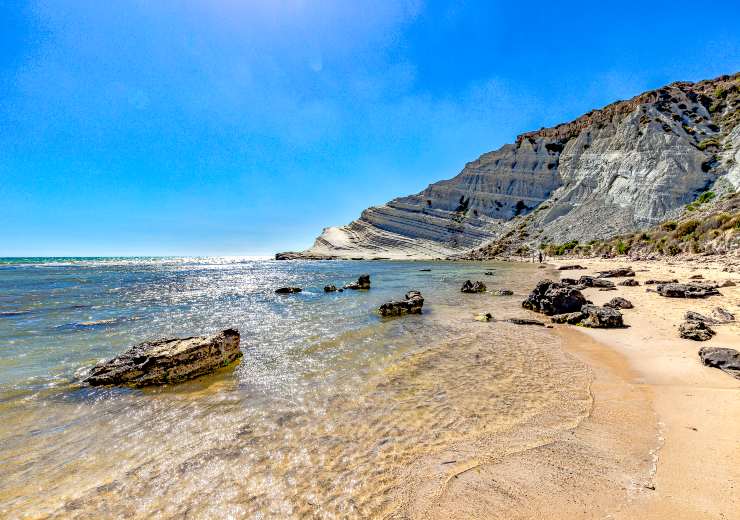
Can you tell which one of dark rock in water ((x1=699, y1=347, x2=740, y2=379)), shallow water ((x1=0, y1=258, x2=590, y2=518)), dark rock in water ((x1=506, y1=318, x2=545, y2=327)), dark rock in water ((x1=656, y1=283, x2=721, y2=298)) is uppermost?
dark rock in water ((x1=656, y1=283, x2=721, y2=298))

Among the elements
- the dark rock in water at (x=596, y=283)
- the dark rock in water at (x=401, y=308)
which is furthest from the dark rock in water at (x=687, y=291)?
the dark rock in water at (x=401, y=308)

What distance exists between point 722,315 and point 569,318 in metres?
4.68

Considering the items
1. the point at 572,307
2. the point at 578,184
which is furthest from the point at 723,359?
the point at 578,184

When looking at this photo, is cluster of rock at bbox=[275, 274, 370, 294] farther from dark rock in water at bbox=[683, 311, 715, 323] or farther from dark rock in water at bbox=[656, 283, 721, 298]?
dark rock in water at bbox=[683, 311, 715, 323]

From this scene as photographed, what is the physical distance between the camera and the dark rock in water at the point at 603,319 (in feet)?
42.0

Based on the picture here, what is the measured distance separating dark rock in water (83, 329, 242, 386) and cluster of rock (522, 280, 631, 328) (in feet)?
44.1

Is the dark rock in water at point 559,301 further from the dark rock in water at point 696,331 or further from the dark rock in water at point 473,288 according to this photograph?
the dark rock in water at point 473,288

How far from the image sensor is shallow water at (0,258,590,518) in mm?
4309

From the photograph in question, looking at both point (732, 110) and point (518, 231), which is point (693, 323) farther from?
point (732, 110)

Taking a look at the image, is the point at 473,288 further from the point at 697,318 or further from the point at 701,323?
the point at 701,323

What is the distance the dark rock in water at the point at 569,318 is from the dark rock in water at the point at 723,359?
5.92 metres

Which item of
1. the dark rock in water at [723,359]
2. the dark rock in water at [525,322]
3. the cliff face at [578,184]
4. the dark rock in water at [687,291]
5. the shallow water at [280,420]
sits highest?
the cliff face at [578,184]

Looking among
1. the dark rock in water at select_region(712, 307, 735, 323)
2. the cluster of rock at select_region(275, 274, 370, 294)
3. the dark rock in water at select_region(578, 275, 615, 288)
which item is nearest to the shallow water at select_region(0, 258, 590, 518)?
the dark rock in water at select_region(712, 307, 735, 323)

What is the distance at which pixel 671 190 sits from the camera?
205 feet
